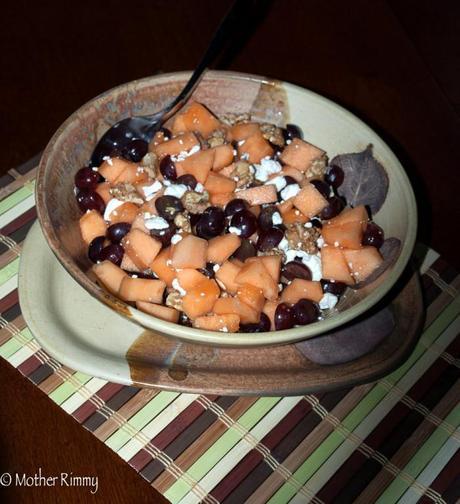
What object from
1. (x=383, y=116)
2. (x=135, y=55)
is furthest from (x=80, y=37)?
(x=383, y=116)

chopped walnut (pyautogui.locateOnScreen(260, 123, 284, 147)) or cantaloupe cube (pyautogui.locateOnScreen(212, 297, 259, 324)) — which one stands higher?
chopped walnut (pyautogui.locateOnScreen(260, 123, 284, 147))

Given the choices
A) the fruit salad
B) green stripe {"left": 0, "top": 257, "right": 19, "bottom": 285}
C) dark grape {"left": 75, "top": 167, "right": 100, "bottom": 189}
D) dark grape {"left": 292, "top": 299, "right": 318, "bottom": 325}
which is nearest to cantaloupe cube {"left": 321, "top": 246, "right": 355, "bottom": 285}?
the fruit salad

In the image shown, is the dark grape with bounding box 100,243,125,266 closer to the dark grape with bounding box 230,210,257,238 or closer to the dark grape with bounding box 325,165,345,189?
the dark grape with bounding box 230,210,257,238

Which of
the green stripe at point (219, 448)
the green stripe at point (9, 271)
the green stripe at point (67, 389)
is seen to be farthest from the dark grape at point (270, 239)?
the green stripe at point (9, 271)

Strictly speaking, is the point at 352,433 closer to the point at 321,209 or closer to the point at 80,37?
the point at 321,209

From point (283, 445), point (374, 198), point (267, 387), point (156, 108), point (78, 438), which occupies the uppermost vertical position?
point (374, 198)

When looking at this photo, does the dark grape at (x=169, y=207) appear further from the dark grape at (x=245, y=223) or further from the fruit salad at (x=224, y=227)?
the dark grape at (x=245, y=223)
